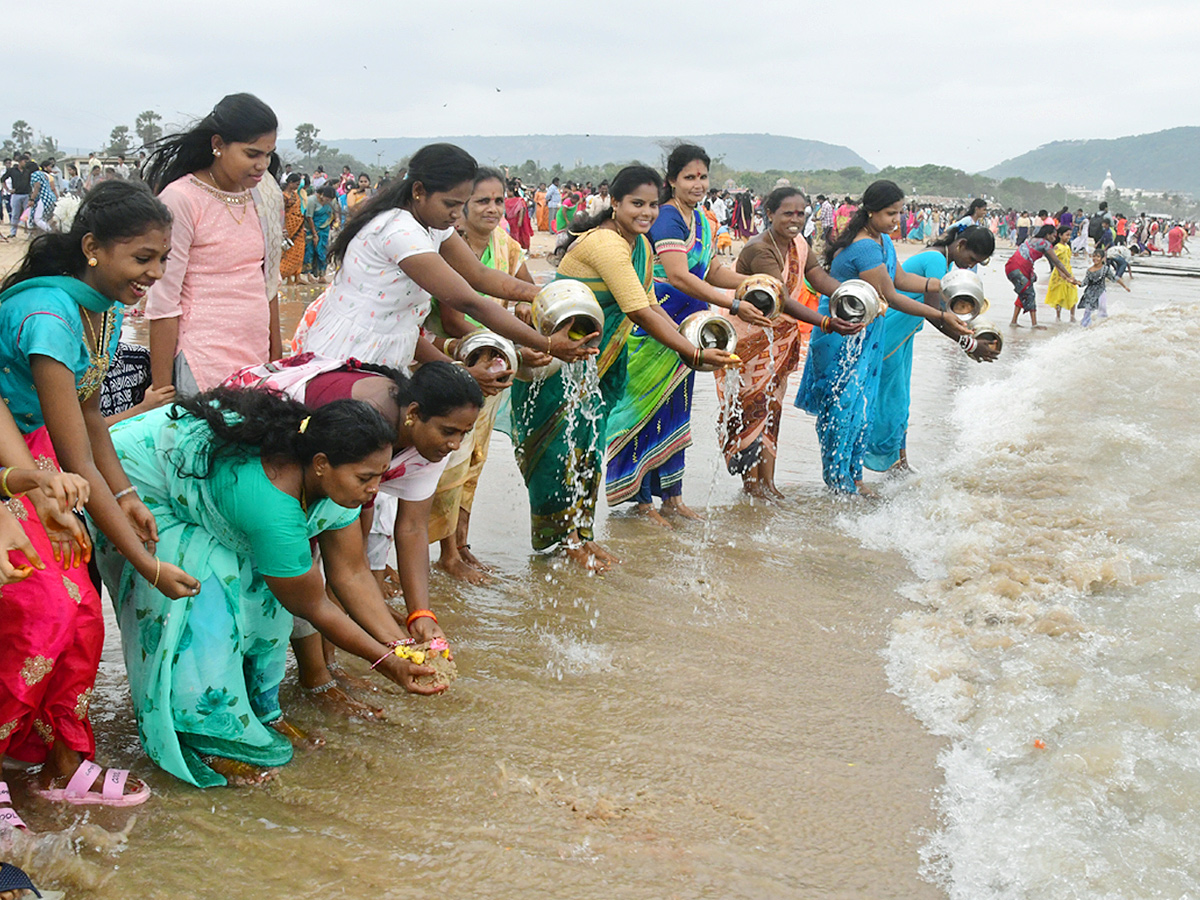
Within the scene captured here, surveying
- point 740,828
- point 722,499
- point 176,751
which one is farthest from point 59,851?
point 722,499

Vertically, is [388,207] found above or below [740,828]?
above

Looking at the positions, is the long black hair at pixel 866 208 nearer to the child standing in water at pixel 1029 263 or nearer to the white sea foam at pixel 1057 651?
the white sea foam at pixel 1057 651

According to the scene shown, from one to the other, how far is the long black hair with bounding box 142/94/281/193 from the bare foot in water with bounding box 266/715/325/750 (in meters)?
1.76

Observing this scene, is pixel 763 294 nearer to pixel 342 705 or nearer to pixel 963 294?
pixel 963 294

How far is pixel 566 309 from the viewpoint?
12.4ft

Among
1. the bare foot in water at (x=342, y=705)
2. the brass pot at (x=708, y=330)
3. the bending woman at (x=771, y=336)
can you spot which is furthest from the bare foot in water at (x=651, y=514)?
the bare foot in water at (x=342, y=705)

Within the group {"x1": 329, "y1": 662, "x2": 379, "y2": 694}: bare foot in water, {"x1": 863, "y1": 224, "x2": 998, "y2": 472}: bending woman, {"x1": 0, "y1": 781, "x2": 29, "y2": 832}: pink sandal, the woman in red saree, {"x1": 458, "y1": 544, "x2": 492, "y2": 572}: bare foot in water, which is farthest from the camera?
the woman in red saree

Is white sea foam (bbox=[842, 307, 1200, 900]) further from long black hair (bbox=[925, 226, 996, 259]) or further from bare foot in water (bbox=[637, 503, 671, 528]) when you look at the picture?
long black hair (bbox=[925, 226, 996, 259])

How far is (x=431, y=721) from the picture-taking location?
125 inches

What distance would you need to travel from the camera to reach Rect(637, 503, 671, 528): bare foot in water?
542 cm

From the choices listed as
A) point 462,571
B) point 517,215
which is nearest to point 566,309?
point 462,571

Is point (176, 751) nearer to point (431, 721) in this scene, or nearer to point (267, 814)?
point (267, 814)

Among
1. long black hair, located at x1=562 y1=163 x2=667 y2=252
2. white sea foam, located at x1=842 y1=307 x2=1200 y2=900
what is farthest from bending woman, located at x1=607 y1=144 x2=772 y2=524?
white sea foam, located at x1=842 y1=307 x2=1200 y2=900

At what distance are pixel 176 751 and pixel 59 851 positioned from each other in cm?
35
